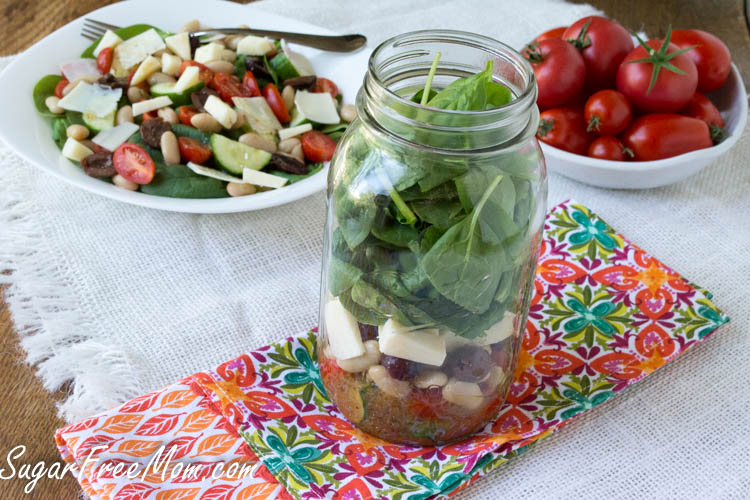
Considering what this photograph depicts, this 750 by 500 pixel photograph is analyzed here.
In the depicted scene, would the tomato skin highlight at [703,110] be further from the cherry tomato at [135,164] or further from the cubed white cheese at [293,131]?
the cherry tomato at [135,164]

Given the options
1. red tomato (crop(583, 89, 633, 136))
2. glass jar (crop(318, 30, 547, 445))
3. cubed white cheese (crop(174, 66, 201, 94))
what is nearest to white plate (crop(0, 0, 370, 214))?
cubed white cheese (crop(174, 66, 201, 94))

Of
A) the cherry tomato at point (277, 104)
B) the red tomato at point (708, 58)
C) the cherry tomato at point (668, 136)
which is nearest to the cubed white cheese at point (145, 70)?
the cherry tomato at point (277, 104)

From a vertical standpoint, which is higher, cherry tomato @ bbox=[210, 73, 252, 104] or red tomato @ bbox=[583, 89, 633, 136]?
cherry tomato @ bbox=[210, 73, 252, 104]

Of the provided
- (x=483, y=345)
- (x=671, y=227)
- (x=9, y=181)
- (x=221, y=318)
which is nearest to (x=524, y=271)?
(x=483, y=345)

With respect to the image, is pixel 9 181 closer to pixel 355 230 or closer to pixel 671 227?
pixel 355 230

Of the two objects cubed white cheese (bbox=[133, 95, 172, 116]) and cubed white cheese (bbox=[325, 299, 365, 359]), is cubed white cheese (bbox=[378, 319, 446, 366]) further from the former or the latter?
cubed white cheese (bbox=[133, 95, 172, 116])

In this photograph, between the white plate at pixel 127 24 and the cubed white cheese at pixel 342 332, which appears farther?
the white plate at pixel 127 24
